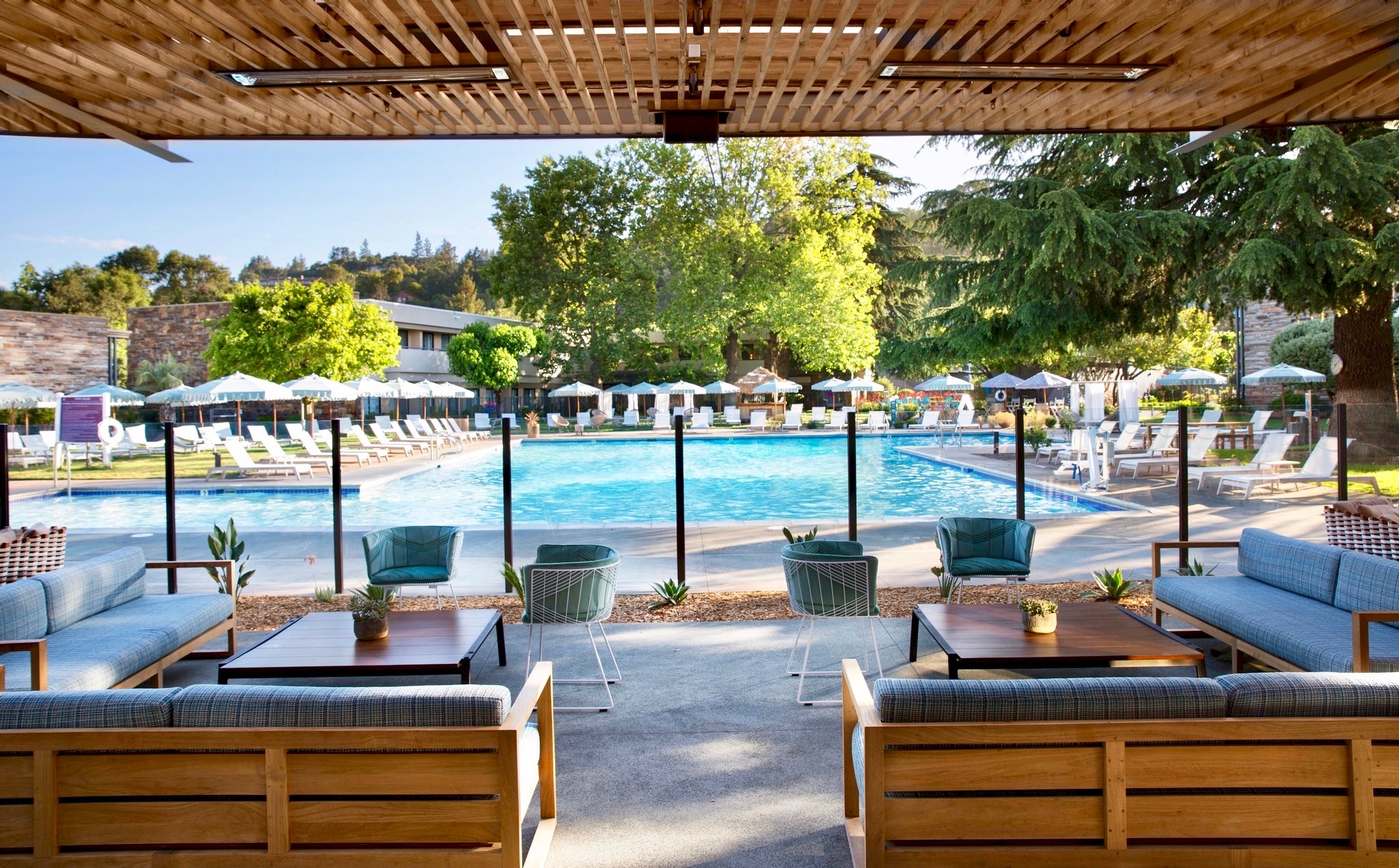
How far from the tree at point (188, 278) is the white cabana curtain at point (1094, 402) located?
57.4m

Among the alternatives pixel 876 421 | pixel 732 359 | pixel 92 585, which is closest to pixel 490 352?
pixel 732 359

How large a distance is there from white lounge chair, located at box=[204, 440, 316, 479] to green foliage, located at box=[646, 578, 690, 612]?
11784 millimetres

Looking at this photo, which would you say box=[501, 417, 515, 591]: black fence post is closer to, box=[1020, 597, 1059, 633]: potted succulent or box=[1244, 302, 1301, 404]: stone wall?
box=[1020, 597, 1059, 633]: potted succulent

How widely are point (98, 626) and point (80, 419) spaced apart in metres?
11.8

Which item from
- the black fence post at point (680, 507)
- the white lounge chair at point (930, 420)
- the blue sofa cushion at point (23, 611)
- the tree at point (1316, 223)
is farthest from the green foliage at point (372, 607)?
the white lounge chair at point (930, 420)

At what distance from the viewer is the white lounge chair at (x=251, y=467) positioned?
52.5 feet

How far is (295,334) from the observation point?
2761 cm

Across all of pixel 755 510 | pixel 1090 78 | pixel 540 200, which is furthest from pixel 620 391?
pixel 1090 78

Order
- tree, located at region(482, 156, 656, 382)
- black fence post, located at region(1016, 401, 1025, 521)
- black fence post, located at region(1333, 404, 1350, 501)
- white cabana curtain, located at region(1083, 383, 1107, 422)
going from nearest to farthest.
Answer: black fence post, located at region(1333, 404, 1350, 501)
black fence post, located at region(1016, 401, 1025, 521)
white cabana curtain, located at region(1083, 383, 1107, 422)
tree, located at region(482, 156, 656, 382)

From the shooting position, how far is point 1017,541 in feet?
18.9

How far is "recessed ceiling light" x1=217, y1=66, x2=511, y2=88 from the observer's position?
376 cm

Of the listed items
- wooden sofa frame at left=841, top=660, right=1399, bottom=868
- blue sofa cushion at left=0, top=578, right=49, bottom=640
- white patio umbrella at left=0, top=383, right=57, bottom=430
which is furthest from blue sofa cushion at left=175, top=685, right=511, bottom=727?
white patio umbrella at left=0, top=383, right=57, bottom=430

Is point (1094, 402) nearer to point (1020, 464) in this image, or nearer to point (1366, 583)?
point (1020, 464)

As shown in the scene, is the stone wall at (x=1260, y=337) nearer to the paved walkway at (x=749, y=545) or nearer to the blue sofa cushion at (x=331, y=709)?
the paved walkway at (x=749, y=545)
